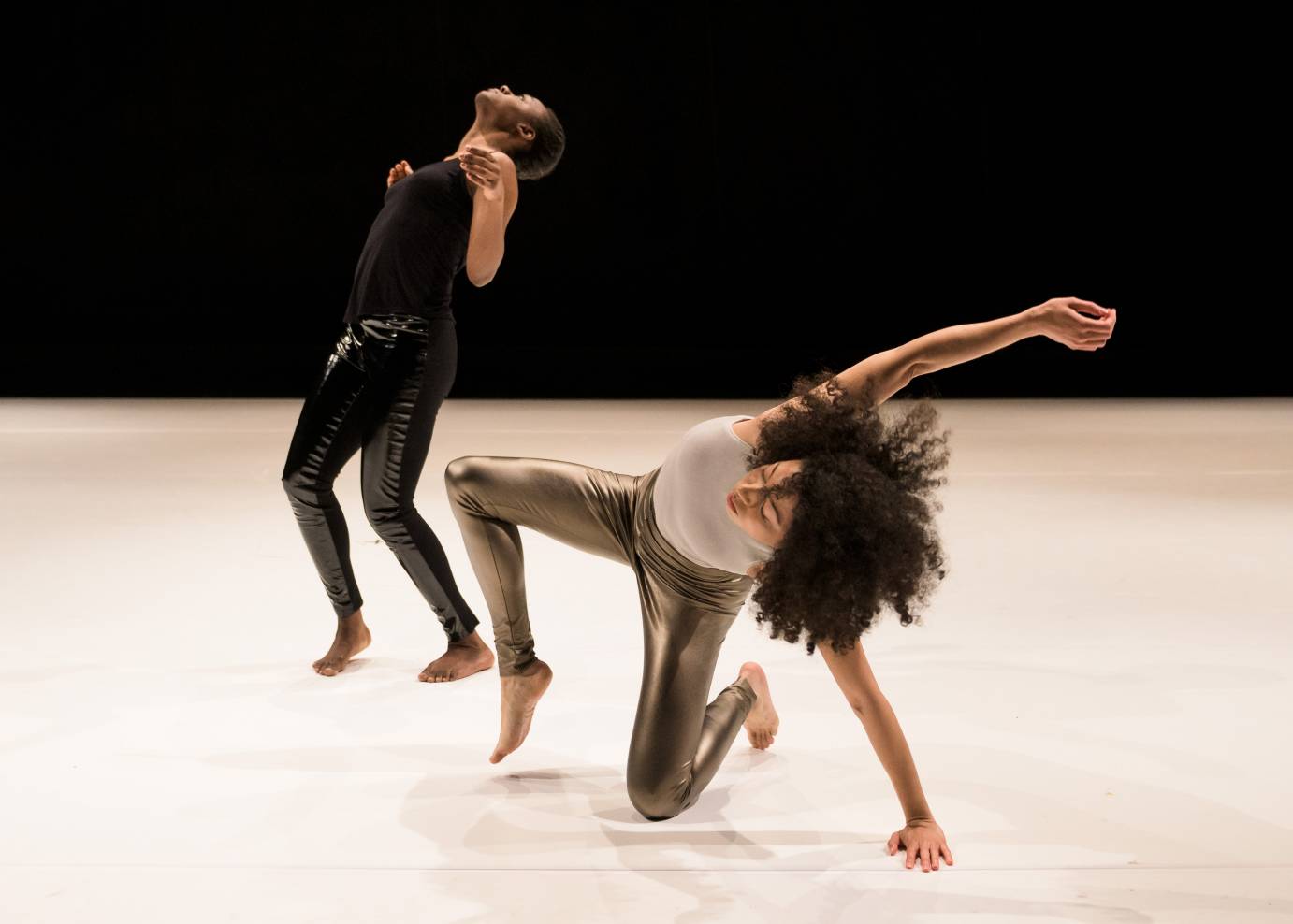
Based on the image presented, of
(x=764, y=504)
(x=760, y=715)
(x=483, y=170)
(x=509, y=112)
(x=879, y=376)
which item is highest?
(x=509, y=112)

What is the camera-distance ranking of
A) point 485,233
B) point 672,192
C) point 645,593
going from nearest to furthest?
1. point 645,593
2. point 485,233
3. point 672,192

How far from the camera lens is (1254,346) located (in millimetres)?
7047

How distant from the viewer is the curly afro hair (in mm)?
1601

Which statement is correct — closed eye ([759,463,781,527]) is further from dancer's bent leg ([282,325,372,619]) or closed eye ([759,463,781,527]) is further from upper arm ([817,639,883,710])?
dancer's bent leg ([282,325,372,619])

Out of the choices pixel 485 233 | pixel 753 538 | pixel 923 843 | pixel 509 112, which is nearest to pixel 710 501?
pixel 753 538

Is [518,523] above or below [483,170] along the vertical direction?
below

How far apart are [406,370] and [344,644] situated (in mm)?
566

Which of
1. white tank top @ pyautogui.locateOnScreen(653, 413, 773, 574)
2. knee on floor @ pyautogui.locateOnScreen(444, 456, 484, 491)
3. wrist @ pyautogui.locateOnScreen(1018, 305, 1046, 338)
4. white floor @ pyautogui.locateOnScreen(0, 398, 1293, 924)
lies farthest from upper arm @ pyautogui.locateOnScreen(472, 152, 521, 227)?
wrist @ pyautogui.locateOnScreen(1018, 305, 1046, 338)

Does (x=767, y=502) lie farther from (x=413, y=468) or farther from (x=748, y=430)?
(x=413, y=468)

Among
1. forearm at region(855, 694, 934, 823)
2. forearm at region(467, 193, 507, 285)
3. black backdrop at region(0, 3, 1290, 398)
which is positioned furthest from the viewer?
black backdrop at region(0, 3, 1290, 398)

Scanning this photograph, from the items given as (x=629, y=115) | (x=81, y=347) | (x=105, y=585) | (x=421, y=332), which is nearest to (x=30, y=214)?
(x=81, y=347)

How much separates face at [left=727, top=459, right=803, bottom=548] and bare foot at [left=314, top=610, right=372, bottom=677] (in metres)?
1.12

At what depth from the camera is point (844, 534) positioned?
1603 millimetres

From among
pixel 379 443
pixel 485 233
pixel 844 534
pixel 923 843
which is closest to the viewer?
pixel 844 534
